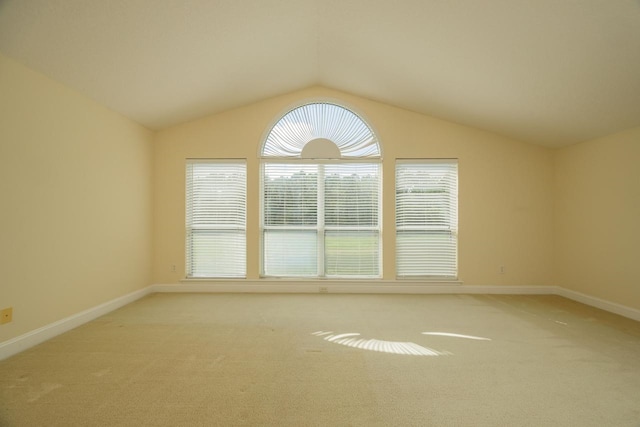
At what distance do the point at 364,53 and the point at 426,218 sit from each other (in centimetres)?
254

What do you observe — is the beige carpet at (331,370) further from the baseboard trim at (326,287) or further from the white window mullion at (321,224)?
the white window mullion at (321,224)

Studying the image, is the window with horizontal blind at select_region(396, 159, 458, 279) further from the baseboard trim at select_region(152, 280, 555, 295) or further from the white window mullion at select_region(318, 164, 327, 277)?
the white window mullion at select_region(318, 164, 327, 277)
